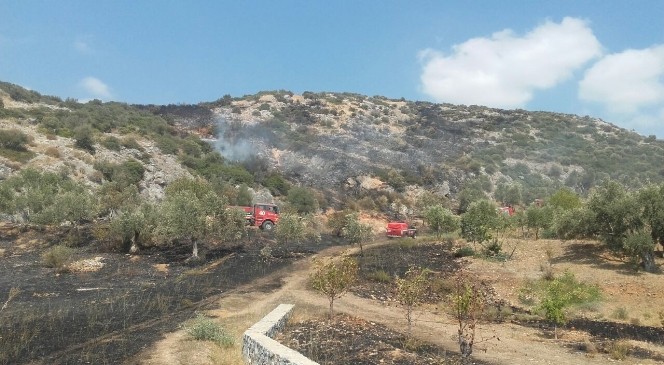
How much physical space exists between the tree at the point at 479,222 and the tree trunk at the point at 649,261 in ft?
30.4

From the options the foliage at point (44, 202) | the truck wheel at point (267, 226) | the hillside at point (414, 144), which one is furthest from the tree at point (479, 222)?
the hillside at point (414, 144)

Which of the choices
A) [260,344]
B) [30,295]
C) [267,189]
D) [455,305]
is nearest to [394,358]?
[455,305]

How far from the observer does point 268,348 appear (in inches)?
457

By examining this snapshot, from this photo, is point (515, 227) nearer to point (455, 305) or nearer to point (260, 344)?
point (455, 305)

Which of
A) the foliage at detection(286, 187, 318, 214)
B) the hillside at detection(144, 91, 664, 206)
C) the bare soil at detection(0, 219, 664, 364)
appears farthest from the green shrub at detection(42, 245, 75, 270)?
the hillside at detection(144, 91, 664, 206)

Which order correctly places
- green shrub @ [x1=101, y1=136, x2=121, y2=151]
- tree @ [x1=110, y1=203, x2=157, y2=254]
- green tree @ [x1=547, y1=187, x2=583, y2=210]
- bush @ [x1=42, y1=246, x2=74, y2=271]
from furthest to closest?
green shrub @ [x1=101, y1=136, x2=121, y2=151], green tree @ [x1=547, y1=187, x2=583, y2=210], tree @ [x1=110, y1=203, x2=157, y2=254], bush @ [x1=42, y1=246, x2=74, y2=271]

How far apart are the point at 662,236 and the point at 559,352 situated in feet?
49.2

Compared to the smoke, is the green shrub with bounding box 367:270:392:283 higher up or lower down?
lower down

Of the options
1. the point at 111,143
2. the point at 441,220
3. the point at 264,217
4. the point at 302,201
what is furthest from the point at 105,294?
the point at 111,143

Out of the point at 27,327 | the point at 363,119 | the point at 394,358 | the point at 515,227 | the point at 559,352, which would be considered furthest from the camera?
the point at 363,119

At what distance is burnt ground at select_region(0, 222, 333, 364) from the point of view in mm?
14289

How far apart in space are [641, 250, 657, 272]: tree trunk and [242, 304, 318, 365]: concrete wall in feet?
64.1

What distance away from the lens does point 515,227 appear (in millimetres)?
43000

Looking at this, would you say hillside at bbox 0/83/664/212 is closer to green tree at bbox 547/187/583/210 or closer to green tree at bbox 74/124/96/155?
green tree at bbox 74/124/96/155
